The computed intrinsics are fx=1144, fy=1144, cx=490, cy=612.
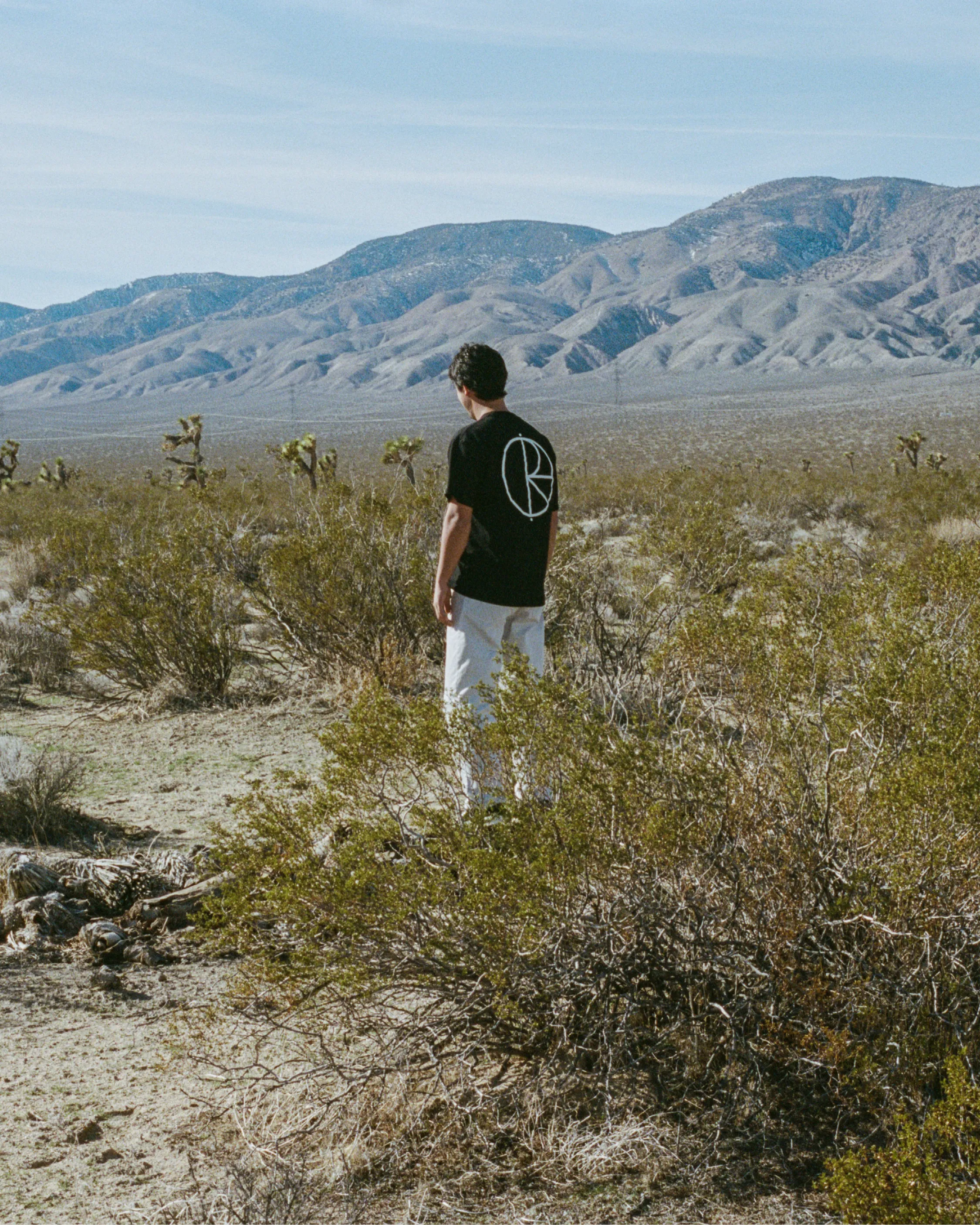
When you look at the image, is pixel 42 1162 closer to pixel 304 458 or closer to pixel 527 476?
pixel 527 476

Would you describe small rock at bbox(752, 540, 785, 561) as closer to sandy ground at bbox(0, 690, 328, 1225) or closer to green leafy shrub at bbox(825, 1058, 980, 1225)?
sandy ground at bbox(0, 690, 328, 1225)

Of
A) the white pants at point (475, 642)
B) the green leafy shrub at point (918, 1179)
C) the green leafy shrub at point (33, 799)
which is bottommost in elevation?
the green leafy shrub at point (33, 799)

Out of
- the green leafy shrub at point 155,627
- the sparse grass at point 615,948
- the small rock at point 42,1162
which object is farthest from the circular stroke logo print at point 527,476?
the green leafy shrub at point 155,627

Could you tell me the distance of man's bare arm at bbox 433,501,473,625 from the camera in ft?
13.8

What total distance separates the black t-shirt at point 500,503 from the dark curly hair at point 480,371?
0.33ft

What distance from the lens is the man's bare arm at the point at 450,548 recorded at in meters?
4.20

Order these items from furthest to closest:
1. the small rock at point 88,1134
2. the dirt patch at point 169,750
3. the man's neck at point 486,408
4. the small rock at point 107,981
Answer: the dirt patch at point 169,750
the man's neck at point 486,408
the small rock at point 107,981
the small rock at point 88,1134

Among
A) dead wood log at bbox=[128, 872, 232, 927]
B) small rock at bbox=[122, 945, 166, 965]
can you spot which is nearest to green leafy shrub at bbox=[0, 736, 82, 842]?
dead wood log at bbox=[128, 872, 232, 927]

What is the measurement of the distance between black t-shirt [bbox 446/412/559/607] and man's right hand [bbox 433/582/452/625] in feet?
0.14

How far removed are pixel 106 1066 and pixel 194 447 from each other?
22.3 meters

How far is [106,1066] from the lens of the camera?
130 inches

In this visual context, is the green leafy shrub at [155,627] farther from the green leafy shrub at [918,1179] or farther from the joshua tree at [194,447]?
the joshua tree at [194,447]

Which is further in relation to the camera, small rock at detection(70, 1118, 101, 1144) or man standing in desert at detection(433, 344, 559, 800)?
man standing in desert at detection(433, 344, 559, 800)

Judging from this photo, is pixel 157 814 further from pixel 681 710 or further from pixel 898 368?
pixel 898 368
